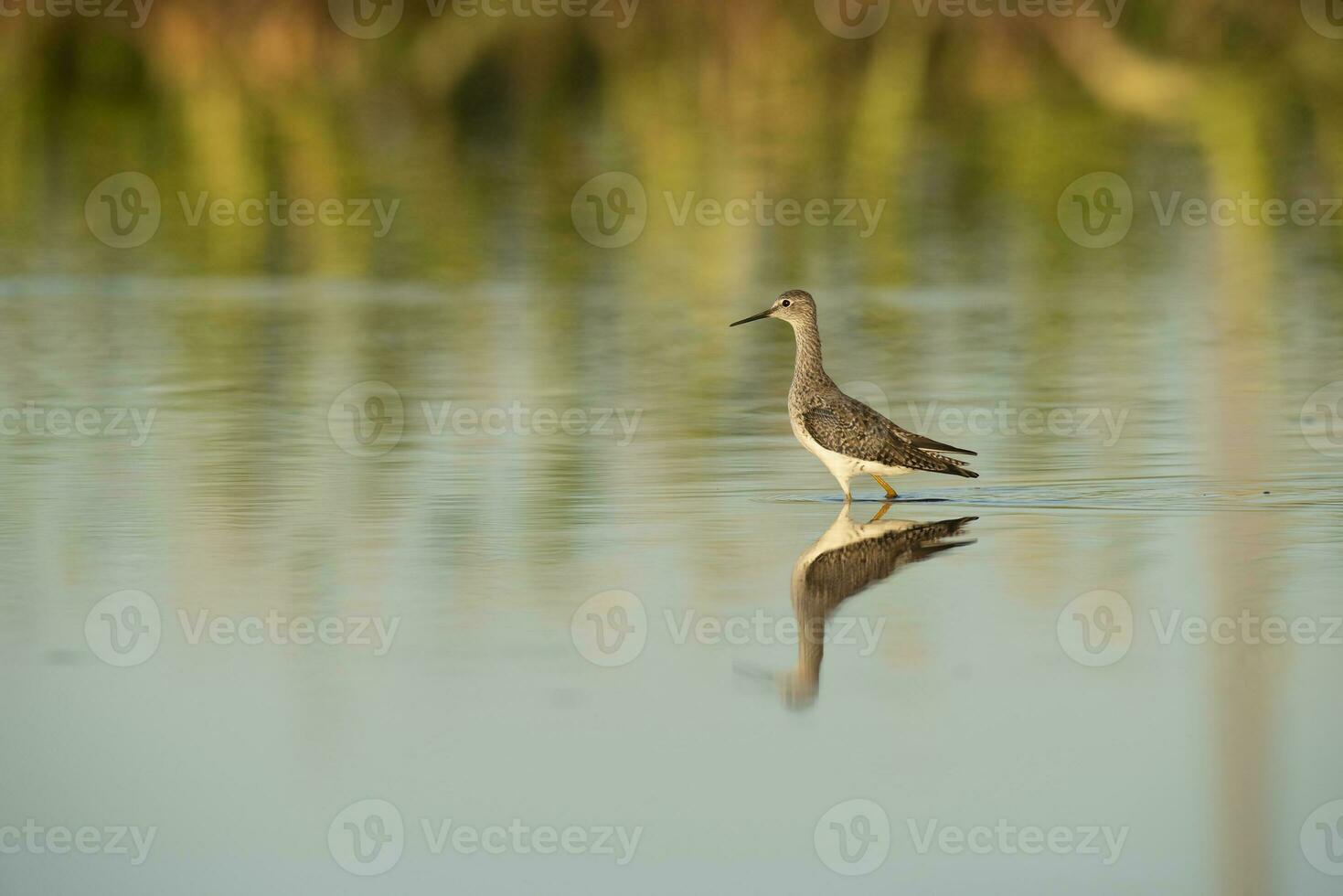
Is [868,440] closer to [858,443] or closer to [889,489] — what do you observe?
[858,443]

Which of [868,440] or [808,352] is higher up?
[808,352]

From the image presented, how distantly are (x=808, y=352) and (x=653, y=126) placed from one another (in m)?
17.2

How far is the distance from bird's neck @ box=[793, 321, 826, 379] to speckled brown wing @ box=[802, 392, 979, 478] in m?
0.64

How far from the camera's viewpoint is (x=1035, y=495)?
1155 centimetres

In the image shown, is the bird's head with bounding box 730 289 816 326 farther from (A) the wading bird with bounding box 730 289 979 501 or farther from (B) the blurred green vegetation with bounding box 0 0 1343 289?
(B) the blurred green vegetation with bounding box 0 0 1343 289

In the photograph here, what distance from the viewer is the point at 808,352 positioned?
1298 centimetres

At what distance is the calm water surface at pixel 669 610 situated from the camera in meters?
6.89

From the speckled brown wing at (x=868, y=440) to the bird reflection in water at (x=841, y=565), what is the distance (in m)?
0.25

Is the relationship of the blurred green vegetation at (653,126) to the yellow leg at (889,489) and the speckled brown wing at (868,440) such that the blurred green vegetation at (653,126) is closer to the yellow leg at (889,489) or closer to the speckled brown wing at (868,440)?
the yellow leg at (889,489)

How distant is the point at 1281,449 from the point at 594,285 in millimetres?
8240

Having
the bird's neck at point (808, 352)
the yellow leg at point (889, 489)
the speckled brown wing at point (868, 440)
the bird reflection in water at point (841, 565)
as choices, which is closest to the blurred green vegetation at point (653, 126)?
the bird's neck at point (808, 352)

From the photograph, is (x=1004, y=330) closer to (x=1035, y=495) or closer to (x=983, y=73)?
(x=1035, y=495)

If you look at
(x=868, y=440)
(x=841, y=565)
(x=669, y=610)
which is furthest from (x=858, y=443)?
(x=669, y=610)

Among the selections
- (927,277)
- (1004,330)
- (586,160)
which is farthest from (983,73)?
(1004,330)
